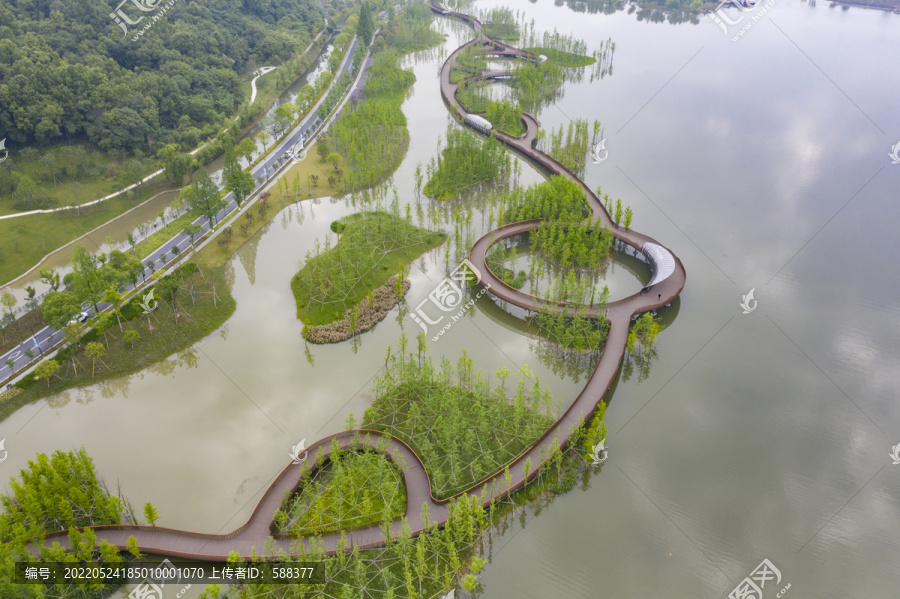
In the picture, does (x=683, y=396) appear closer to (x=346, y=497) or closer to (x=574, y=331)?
(x=574, y=331)

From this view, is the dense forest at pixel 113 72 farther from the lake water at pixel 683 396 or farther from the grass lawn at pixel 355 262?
the grass lawn at pixel 355 262
